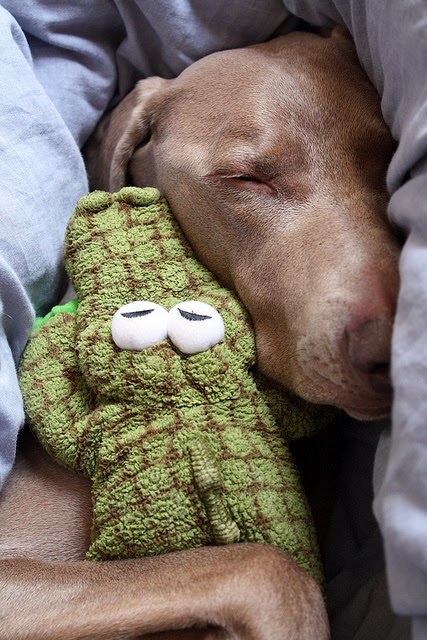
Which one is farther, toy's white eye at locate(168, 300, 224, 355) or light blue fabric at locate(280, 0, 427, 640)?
toy's white eye at locate(168, 300, 224, 355)

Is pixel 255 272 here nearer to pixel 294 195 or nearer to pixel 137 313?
pixel 294 195

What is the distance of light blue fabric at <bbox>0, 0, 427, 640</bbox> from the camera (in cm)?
86

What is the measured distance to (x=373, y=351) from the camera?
1.11m

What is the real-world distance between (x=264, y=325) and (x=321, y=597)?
1.58ft

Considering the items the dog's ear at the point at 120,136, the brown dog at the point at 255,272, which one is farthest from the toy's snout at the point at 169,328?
the dog's ear at the point at 120,136

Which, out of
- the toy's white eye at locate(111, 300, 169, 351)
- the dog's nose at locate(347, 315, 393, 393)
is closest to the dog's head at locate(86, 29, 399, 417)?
the dog's nose at locate(347, 315, 393, 393)

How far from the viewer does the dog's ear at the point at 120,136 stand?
177 centimetres

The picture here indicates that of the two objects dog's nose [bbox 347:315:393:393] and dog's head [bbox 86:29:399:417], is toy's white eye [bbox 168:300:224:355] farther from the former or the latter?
dog's nose [bbox 347:315:393:393]

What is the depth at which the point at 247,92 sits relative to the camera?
1.52 metres

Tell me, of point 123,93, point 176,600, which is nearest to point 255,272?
point 176,600

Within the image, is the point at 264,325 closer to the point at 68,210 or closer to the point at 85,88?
the point at 68,210

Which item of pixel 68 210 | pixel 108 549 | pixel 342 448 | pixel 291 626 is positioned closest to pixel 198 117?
pixel 68 210

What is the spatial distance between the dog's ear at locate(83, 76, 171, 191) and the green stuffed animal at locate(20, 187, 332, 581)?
52 centimetres

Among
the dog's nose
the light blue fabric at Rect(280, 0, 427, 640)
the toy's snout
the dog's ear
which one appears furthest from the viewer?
the dog's ear
